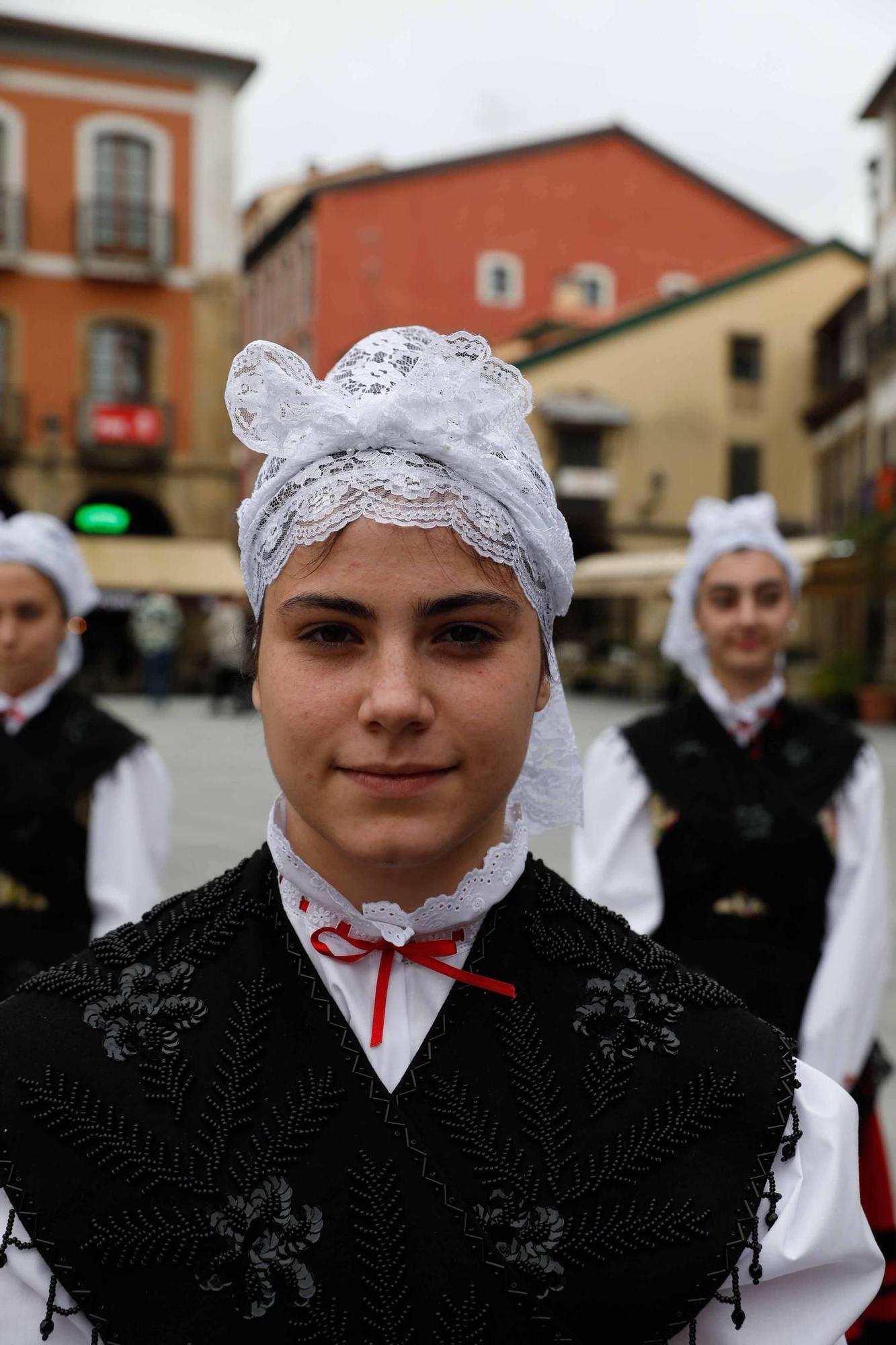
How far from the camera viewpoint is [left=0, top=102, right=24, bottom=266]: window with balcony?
84.2ft

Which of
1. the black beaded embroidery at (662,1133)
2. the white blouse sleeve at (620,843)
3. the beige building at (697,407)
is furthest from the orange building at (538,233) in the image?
the black beaded embroidery at (662,1133)

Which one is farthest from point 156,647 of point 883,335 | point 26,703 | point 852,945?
point 852,945

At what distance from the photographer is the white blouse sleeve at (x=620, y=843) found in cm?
354

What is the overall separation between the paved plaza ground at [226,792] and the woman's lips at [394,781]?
6.09ft

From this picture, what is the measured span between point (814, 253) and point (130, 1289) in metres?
32.4

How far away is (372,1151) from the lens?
1572mm

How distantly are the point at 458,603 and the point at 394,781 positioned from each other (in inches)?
8.2

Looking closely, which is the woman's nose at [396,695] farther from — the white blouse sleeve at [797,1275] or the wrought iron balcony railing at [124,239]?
the wrought iron balcony railing at [124,239]

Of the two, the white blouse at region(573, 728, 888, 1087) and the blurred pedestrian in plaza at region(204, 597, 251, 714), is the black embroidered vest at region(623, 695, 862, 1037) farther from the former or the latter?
the blurred pedestrian in plaza at region(204, 597, 251, 714)

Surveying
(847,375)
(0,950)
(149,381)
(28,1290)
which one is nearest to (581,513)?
(847,375)

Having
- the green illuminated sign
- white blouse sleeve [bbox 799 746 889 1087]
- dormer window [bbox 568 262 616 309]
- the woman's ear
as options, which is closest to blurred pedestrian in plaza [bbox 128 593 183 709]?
the green illuminated sign

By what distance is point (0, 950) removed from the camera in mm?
3518

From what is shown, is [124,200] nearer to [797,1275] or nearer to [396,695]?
[396,695]

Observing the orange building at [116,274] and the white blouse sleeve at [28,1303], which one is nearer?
the white blouse sleeve at [28,1303]
